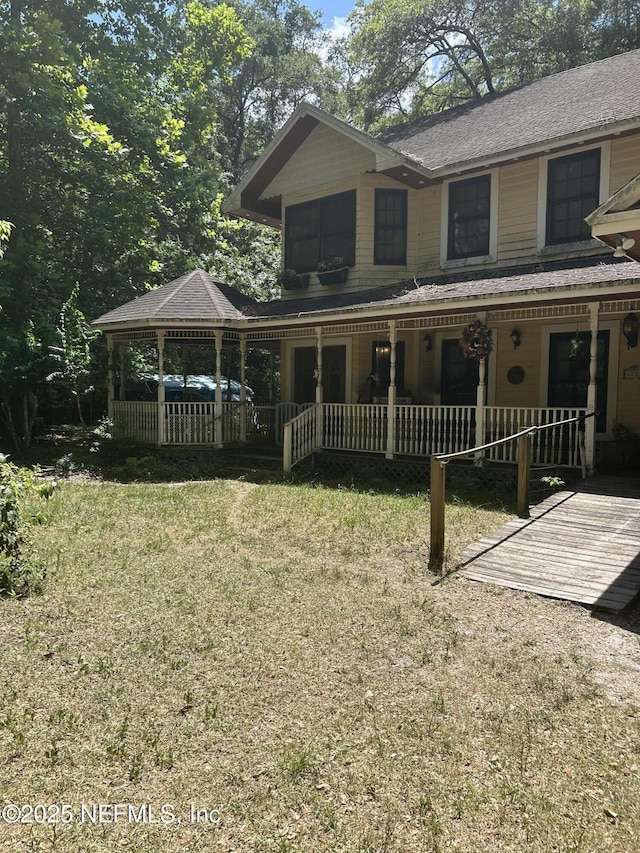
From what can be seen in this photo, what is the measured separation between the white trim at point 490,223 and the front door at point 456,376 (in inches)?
70.9

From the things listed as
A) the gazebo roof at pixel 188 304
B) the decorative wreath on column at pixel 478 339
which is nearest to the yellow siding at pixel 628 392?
the decorative wreath on column at pixel 478 339

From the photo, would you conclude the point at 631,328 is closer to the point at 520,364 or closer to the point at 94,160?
the point at 520,364

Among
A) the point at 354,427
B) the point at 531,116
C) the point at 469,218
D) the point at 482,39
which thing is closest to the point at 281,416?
the point at 354,427

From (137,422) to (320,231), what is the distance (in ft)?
22.6

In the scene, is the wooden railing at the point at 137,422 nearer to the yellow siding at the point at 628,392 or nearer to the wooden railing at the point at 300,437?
the wooden railing at the point at 300,437

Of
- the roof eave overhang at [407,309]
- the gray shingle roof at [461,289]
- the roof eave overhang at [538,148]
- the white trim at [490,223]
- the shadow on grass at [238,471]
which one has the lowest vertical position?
the shadow on grass at [238,471]

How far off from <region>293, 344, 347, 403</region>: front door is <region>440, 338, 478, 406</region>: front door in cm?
255

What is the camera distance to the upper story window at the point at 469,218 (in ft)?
42.2

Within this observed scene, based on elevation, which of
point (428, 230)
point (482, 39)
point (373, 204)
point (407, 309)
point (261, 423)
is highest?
point (482, 39)

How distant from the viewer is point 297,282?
50.2ft

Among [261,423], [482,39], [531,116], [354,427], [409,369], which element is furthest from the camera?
[482,39]

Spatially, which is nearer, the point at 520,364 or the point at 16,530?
the point at 16,530

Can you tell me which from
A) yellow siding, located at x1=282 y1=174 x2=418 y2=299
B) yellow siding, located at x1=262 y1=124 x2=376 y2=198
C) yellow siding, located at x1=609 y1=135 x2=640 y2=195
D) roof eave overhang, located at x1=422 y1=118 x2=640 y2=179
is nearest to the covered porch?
yellow siding, located at x1=282 y1=174 x2=418 y2=299

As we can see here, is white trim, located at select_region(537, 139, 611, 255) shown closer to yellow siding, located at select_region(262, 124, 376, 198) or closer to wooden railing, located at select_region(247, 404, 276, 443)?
yellow siding, located at select_region(262, 124, 376, 198)
